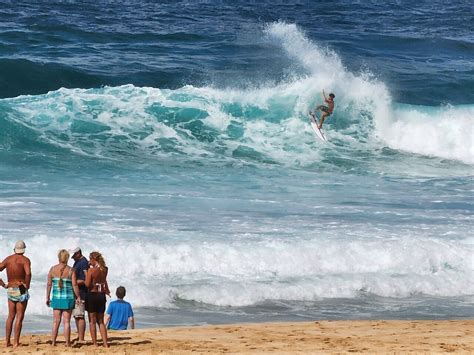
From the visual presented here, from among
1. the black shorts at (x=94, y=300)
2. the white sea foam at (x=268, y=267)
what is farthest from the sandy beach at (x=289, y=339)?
the white sea foam at (x=268, y=267)

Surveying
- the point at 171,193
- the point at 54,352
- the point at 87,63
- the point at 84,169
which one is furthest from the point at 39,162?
the point at 54,352

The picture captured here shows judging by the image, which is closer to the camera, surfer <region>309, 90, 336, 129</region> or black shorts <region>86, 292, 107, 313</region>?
black shorts <region>86, 292, 107, 313</region>

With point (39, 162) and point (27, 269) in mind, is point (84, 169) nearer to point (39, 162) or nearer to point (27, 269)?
point (39, 162)

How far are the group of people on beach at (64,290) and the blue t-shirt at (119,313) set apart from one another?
2.38 ft

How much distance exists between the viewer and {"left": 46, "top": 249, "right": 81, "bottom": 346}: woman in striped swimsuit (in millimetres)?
12031

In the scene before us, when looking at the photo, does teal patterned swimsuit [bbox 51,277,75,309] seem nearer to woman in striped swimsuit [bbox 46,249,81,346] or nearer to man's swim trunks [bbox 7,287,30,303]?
woman in striped swimsuit [bbox 46,249,81,346]

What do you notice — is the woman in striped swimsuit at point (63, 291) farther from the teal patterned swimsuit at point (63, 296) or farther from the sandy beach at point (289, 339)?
the sandy beach at point (289, 339)

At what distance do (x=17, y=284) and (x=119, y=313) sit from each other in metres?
1.52

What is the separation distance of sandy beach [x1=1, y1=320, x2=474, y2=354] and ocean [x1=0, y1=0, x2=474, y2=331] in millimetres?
905

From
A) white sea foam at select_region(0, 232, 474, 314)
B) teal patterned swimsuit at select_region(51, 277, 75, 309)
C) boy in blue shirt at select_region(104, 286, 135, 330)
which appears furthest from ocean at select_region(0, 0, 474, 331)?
teal patterned swimsuit at select_region(51, 277, 75, 309)

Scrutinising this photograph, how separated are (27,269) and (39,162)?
11979 millimetres

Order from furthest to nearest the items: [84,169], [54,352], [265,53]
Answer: [265,53] → [84,169] → [54,352]

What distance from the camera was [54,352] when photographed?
11906 mm

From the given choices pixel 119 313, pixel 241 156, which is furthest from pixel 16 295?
pixel 241 156
